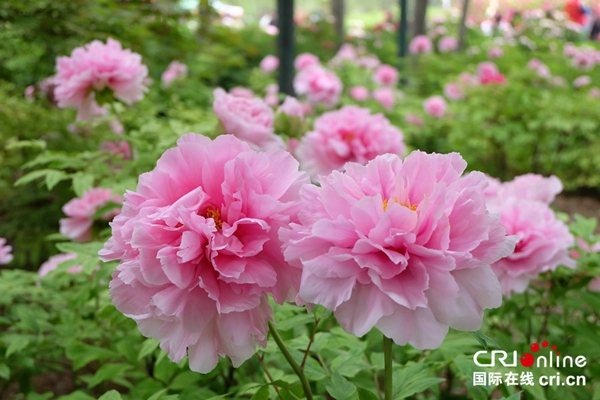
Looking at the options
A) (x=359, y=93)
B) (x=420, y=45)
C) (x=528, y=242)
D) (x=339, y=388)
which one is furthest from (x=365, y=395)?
(x=420, y=45)

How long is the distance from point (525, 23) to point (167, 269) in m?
12.2

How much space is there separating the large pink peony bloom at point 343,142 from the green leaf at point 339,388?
84 centimetres

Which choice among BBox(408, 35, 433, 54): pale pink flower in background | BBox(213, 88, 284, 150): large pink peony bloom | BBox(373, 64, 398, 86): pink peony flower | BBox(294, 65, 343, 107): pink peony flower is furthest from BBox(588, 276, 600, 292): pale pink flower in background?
BBox(408, 35, 433, 54): pale pink flower in background

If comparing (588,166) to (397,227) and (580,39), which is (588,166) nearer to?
(397,227)

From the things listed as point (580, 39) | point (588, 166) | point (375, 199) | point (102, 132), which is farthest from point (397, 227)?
point (580, 39)

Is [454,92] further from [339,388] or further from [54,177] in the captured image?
[339,388]

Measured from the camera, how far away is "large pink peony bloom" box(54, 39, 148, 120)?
54.9 inches

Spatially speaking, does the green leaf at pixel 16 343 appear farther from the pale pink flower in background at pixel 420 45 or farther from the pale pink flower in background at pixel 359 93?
the pale pink flower in background at pixel 420 45

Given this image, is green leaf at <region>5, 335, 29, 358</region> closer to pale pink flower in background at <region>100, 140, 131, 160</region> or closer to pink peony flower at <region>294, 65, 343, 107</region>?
pale pink flower in background at <region>100, 140, 131, 160</region>

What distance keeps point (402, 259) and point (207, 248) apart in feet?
0.71

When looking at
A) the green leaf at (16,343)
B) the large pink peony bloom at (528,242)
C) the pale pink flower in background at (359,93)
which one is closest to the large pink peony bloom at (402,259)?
the large pink peony bloom at (528,242)

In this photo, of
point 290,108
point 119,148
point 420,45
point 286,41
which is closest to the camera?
point 290,108

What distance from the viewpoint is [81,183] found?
1.37 meters

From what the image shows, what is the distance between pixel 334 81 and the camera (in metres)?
3.20
